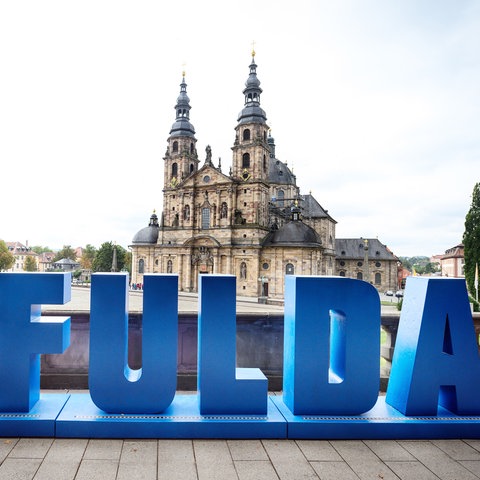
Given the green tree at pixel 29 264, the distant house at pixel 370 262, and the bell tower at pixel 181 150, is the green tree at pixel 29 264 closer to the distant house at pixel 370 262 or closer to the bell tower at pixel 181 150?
the bell tower at pixel 181 150

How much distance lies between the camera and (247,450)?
3920 millimetres

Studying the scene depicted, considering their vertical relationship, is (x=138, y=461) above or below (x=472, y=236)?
below

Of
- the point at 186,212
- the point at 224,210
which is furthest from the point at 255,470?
the point at 186,212

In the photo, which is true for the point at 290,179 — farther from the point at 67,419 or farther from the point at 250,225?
the point at 67,419

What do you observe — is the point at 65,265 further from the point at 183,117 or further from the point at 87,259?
the point at 183,117

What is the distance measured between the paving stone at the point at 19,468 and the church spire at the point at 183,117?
1953 inches

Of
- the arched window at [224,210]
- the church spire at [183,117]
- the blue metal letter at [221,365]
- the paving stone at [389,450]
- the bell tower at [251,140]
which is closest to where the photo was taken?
the paving stone at [389,450]

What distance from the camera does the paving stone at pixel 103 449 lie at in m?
3.71

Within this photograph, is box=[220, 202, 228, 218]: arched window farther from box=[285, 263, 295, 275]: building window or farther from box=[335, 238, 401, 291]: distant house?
box=[335, 238, 401, 291]: distant house

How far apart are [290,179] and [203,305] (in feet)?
196

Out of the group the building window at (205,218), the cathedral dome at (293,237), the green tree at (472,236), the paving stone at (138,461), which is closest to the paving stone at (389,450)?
the paving stone at (138,461)

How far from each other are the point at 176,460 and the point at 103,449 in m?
0.88

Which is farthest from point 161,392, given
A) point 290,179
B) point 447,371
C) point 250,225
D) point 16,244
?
point 16,244

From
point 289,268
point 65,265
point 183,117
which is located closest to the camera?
point 289,268
